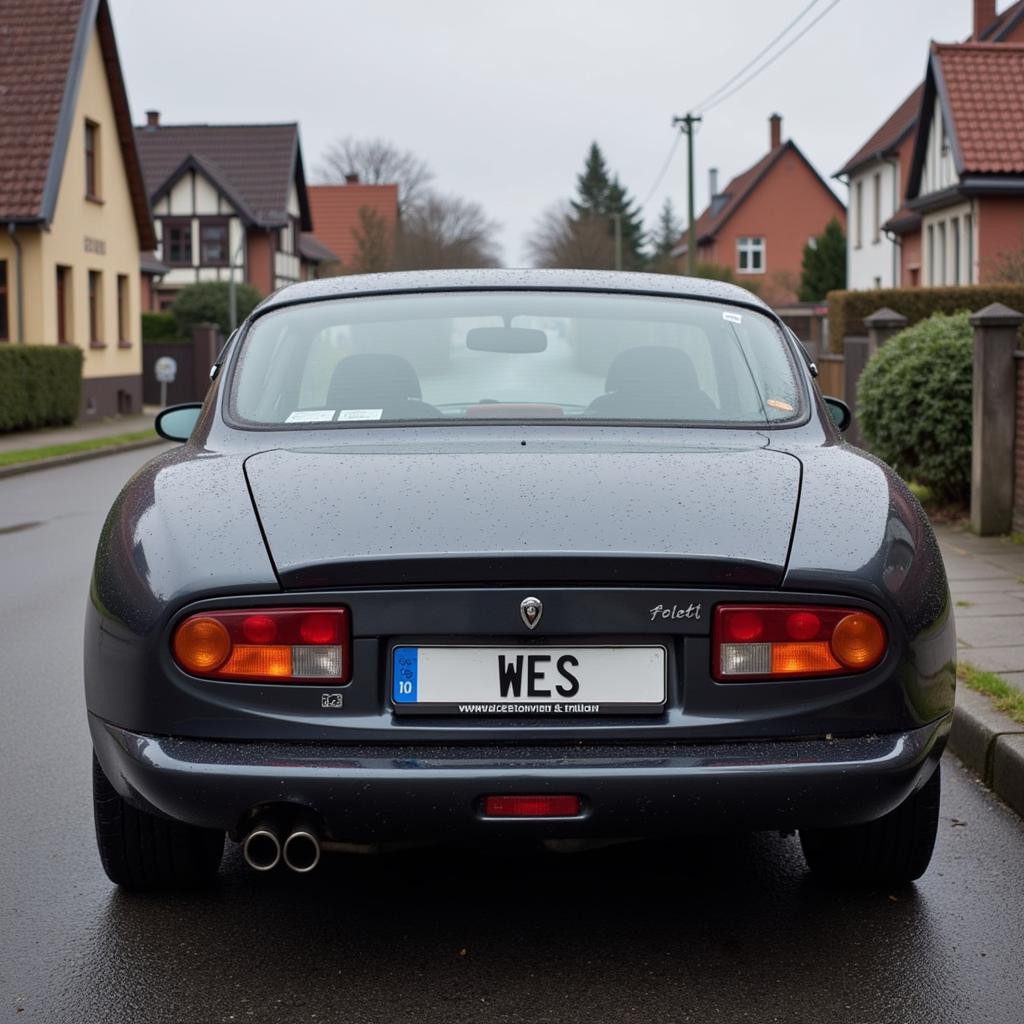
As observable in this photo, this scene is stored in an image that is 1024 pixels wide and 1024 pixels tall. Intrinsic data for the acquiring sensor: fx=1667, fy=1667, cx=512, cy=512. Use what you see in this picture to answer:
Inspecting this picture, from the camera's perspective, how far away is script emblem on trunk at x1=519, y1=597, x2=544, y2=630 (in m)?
3.32

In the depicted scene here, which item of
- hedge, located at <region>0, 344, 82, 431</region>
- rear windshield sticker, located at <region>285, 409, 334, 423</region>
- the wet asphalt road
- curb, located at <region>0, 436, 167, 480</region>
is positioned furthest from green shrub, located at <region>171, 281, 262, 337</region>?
rear windshield sticker, located at <region>285, 409, 334, 423</region>

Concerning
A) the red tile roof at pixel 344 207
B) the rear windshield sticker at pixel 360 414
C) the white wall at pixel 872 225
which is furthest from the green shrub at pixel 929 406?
the red tile roof at pixel 344 207

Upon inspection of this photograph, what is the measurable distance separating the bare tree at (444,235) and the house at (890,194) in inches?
1192

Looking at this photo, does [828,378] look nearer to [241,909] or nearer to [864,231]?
[241,909]

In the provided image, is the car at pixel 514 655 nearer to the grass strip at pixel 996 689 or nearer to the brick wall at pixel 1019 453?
the grass strip at pixel 996 689

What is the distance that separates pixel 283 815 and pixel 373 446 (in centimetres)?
98

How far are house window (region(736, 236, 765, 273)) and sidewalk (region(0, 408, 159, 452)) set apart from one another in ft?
173

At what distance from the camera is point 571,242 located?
95688 millimetres

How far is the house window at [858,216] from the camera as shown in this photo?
53.8 meters

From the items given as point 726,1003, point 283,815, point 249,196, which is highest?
point 249,196

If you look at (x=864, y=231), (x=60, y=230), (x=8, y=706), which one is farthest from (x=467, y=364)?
(x=864, y=231)

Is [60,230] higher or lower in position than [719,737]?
higher

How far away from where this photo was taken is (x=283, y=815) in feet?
11.1

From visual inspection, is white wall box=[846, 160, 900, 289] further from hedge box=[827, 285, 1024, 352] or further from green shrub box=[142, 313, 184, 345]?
hedge box=[827, 285, 1024, 352]
